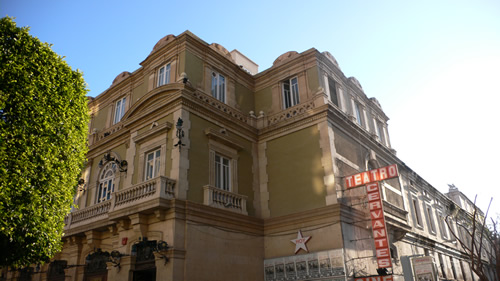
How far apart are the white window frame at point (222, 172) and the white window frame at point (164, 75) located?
5.28 meters

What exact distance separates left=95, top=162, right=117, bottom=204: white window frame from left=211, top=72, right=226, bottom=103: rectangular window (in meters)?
6.97

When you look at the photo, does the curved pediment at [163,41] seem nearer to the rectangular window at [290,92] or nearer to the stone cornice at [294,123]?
the rectangular window at [290,92]

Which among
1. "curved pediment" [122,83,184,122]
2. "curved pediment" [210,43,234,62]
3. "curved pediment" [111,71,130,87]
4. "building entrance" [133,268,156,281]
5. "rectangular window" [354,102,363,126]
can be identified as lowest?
"building entrance" [133,268,156,281]

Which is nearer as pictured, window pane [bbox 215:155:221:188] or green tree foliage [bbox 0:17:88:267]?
green tree foliage [bbox 0:17:88:267]

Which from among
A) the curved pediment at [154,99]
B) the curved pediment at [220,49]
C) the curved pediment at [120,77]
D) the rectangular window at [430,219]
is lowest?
the rectangular window at [430,219]

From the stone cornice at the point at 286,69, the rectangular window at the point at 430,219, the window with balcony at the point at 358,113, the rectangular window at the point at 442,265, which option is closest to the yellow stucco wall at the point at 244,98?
the stone cornice at the point at 286,69

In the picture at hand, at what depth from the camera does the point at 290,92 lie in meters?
21.5

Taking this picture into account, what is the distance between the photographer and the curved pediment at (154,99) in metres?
18.2

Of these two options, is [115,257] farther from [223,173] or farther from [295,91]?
[295,91]

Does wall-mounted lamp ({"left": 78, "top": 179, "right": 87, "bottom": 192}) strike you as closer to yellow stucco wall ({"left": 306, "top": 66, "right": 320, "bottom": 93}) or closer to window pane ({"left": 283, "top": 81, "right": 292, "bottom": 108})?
window pane ({"left": 283, "top": 81, "right": 292, "bottom": 108})

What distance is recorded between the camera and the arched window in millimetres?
20547

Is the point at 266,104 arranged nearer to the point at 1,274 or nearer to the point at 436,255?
the point at 436,255

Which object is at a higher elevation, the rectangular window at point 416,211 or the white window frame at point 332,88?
the white window frame at point 332,88

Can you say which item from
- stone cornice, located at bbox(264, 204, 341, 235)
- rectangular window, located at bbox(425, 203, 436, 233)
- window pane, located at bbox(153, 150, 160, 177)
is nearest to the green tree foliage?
window pane, located at bbox(153, 150, 160, 177)
